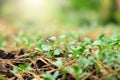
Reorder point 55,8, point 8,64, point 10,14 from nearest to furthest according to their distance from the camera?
point 8,64 → point 55,8 → point 10,14

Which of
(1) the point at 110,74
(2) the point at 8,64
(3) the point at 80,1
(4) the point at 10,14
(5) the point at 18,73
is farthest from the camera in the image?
(4) the point at 10,14

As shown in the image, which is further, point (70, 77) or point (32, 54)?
point (32, 54)

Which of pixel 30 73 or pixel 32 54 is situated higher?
pixel 32 54

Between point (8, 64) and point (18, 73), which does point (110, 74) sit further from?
point (8, 64)

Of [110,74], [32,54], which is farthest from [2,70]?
[110,74]

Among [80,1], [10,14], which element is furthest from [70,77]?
[10,14]

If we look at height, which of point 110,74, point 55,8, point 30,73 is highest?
point 55,8

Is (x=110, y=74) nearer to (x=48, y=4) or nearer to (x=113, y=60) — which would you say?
(x=113, y=60)
